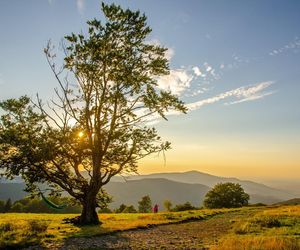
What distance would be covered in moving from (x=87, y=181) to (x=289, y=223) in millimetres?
20966

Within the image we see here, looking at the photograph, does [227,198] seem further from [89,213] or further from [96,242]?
[96,242]

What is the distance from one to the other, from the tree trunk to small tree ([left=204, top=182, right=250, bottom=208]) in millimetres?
72447

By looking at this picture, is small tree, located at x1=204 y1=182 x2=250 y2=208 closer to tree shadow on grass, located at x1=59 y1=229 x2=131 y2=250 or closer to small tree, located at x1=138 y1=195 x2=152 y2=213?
small tree, located at x1=138 y1=195 x2=152 y2=213

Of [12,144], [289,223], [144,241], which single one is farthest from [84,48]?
[289,223]

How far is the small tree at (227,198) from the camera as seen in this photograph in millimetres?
102875

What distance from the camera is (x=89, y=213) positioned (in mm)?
36094

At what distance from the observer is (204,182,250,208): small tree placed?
103m

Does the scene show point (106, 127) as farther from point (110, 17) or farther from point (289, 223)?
point (289, 223)

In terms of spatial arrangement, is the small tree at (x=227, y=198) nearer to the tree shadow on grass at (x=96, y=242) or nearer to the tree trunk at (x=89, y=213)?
the tree trunk at (x=89, y=213)

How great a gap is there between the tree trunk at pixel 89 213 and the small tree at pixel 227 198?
72.4m

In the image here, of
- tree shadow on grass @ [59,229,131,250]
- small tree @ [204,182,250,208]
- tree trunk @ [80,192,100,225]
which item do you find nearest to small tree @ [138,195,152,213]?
small tree @ [204,182,250,208]

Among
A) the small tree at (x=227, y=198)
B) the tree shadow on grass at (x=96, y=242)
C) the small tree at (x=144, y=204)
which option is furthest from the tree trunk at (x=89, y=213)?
the small tree at (x=144, y=204)

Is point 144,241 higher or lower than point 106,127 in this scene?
lower

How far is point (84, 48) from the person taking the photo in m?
34.6
